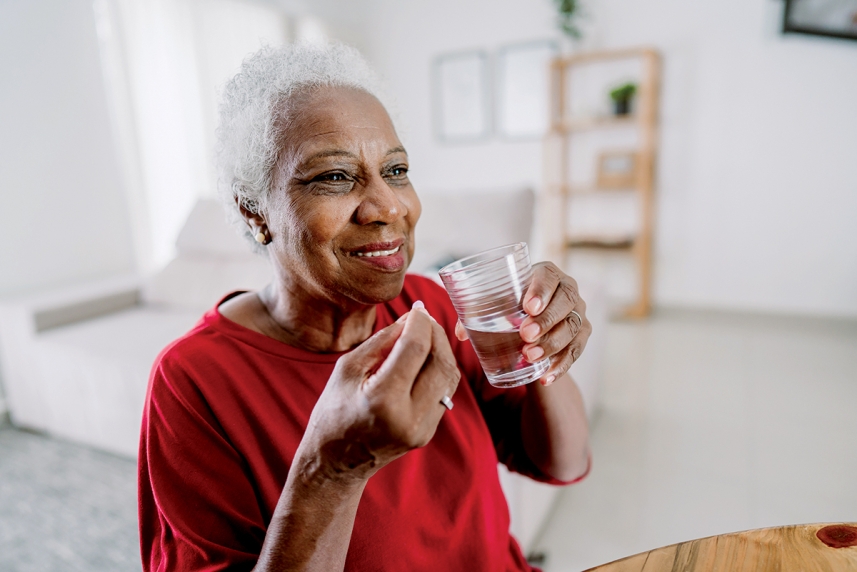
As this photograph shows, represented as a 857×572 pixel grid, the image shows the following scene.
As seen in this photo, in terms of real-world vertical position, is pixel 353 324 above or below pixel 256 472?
above

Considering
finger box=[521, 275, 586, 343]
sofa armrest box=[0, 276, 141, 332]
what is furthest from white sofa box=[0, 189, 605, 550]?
finger box=[521, 275, 586, 343]

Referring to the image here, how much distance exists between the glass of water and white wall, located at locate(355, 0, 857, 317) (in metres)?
3.14

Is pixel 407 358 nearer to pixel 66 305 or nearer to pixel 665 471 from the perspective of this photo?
pixel 665 471

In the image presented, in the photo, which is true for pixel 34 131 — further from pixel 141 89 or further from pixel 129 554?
pixel 129 554

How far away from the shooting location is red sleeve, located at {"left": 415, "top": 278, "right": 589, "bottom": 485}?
3.28 feet

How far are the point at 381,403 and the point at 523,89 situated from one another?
446cm

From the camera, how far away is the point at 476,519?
34.1 inches

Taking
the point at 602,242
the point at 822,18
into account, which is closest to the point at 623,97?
the point at 602,242

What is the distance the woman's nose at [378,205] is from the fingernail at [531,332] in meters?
0.27

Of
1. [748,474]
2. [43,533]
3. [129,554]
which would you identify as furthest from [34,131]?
[748,474]

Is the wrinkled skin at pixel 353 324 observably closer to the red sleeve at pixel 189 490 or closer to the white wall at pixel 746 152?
the red sleeve at pixel 189 490

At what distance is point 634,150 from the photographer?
411 cm

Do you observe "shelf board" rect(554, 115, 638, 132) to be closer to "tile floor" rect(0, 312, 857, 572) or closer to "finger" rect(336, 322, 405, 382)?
"tile floor" rect(0, 312, 857, 572)

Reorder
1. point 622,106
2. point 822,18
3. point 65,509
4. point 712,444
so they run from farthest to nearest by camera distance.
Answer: point 622,106 < point 822,18 < point 712,444 < point 65,509
